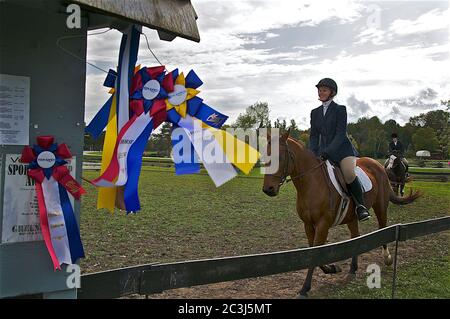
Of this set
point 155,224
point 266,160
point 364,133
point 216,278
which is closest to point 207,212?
point 155,224

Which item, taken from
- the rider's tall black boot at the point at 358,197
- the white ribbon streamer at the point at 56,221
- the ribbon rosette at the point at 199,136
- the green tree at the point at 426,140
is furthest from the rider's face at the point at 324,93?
the green tree at the point at 426,140

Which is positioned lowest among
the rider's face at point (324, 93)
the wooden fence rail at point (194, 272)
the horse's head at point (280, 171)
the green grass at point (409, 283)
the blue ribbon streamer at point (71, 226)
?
the green grass at point (409, 283)

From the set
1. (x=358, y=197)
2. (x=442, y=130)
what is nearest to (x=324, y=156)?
(x=358, y=197)

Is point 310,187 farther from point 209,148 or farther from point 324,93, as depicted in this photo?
point 209,148

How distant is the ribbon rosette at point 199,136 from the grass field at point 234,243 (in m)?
0.43

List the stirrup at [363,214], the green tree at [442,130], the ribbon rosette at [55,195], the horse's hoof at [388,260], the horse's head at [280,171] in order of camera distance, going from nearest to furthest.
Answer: the ribbon rosette at [55,195] < the horse's head at [280,171] < the stirrup at [363,214] < the horse's hoof at [388,260] < the green tree at [442,130]

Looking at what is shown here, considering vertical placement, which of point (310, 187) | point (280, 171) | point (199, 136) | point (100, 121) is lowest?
point (310, 187)

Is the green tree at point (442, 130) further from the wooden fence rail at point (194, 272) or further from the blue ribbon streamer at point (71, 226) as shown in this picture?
the blue ribbon streamer at point (71, 226)

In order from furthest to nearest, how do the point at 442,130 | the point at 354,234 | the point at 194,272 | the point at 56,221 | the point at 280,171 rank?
the point at 442,130 → the point at 354,234 → the point at 280,171 → the point at 194,272 → the point at 56,221

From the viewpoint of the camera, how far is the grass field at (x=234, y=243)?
5176mm

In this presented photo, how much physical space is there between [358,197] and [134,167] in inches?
149

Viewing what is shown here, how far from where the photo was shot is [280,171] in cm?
503

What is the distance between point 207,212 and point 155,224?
2391mm

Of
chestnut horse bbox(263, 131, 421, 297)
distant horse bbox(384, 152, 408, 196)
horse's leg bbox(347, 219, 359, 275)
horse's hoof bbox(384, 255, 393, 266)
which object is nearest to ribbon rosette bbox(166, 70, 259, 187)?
chestnut horse bbox(263, 131, 421, 297)
